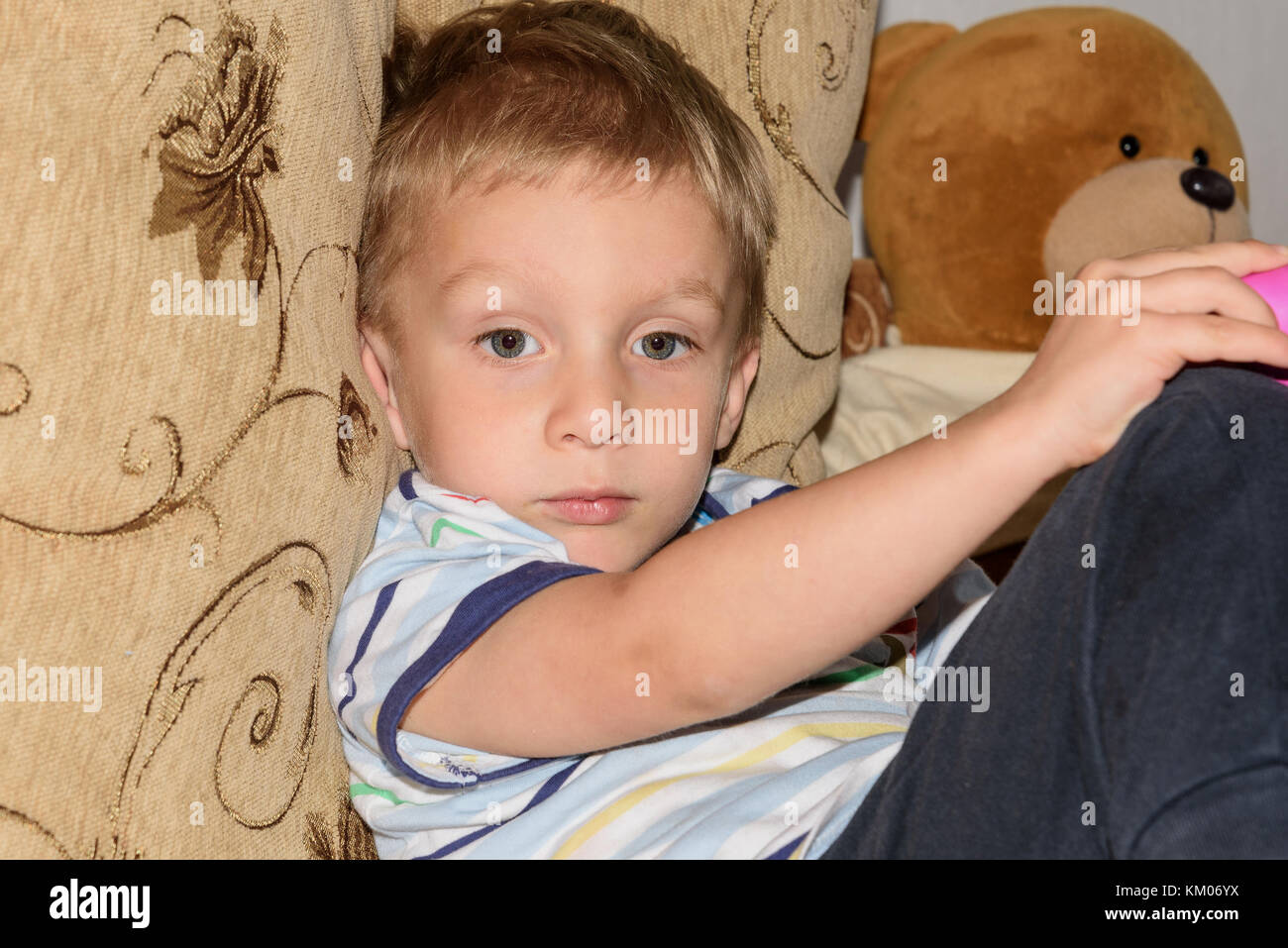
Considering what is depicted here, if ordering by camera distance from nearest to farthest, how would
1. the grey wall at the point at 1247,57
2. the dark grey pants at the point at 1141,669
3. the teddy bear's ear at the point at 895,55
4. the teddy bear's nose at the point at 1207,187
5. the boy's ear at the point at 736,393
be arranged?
the dark grey pants at the point at 1141,669
the boy's ear at the point at 736,393
the teddy bear's nose at the point at 1207,187
the teddy bear's ear at the point at 895,55
the grey wall at the point at 1247,57

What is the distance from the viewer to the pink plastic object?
2.23ft

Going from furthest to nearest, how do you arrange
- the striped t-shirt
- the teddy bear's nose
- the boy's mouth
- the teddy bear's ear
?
the teddy bear's ear
the teddy bear's nose
the boy's mouth
the striped t-shirt

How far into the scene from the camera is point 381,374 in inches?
38.3

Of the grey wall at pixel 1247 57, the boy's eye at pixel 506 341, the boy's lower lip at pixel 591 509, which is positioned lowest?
the boy's lower lip at pixel 591 509

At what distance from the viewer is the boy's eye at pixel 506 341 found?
0.89 metres

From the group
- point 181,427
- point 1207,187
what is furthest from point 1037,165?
point 181,427

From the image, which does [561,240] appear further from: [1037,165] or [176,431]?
[1037,165]

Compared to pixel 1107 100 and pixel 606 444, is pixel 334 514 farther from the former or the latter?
pixel 1107 100

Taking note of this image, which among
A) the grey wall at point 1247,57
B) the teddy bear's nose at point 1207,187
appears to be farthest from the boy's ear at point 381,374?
the grey wall at point 1247,57

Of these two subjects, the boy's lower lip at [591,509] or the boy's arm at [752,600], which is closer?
the boy's arm at [752,600]

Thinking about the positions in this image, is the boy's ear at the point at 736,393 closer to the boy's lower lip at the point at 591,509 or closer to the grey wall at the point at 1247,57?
the boy's lower lip at the point at 591,509

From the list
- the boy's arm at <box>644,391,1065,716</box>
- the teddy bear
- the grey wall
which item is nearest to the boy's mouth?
the boy's arm at <box>644,391,1065,716</box>

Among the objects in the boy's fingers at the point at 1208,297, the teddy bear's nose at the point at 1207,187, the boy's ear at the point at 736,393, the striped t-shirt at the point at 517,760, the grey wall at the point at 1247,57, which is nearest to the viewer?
the boy's fingers at the point at 1208,297

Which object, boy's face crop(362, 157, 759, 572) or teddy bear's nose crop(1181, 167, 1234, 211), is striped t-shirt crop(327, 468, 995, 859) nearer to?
boy's face crop(362, 157, 759, 572)
